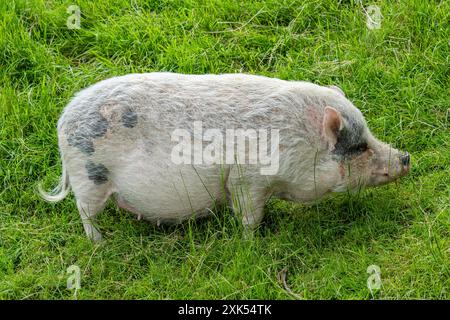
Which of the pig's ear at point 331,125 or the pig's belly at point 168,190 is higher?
the pig's ear at point 331,125

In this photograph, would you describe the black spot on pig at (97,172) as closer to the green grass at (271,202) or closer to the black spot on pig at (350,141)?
the green grass at (271,202)

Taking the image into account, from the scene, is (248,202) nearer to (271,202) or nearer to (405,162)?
(271,202)

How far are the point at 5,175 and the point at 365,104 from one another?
2.75m

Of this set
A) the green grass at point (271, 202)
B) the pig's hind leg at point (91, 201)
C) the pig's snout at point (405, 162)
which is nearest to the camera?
the green grass at point (271, 202)

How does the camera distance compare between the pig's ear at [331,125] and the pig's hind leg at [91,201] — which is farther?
the pig's hind leg at [91,201]

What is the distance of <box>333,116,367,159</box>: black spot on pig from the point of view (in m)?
6.11

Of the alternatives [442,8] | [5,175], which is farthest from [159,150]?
[442,8]

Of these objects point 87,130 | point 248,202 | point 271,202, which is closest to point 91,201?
point 87,130

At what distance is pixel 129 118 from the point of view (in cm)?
606

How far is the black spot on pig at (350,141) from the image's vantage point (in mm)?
6109

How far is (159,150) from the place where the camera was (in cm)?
606

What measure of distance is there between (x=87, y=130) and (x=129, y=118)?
28 cm

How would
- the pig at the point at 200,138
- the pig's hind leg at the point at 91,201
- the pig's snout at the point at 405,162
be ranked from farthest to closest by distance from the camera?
the pig's snout at the point at 405,162
the pig's hind leg at the point at 91,201
the pig at the point at 200,138

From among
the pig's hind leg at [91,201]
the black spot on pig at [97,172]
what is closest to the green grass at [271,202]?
the pig's hind leg at [91,201]
